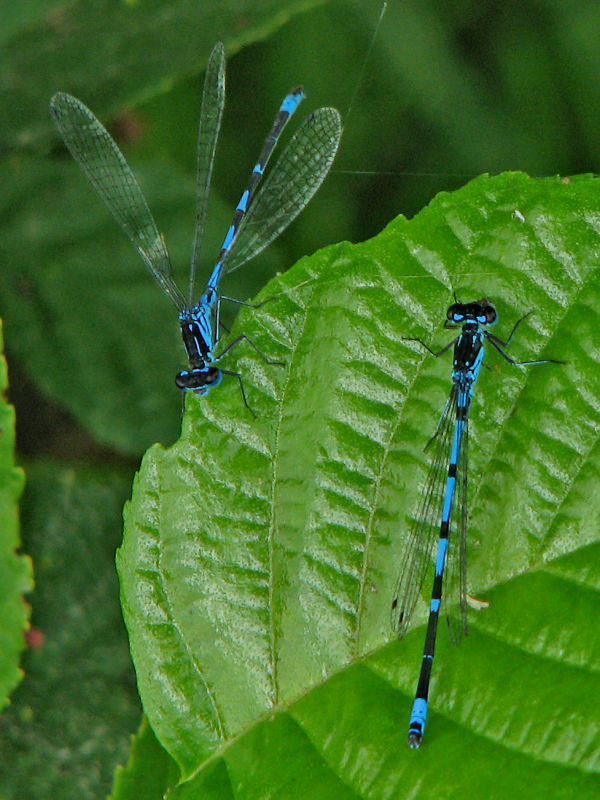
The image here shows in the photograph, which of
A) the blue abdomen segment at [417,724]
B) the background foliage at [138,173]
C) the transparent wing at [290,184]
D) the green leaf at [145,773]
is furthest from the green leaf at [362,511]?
the background foliage at [138,173]

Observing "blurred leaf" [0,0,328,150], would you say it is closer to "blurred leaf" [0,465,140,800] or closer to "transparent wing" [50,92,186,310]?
"transparent wing" [50,92,186,310]

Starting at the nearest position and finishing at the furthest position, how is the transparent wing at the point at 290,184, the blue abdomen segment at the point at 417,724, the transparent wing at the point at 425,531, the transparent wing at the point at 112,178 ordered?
the blue abdomen segment at the point at 417,724
the transparent wing at the point at 425,531
the transparent wing at the point at 290,184
the transparent wing at the point at 112,178

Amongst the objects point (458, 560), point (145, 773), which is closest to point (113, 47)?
point (458, 560)

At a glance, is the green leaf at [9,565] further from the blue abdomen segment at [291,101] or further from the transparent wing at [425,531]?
the blue abdomen segment at [291,101]

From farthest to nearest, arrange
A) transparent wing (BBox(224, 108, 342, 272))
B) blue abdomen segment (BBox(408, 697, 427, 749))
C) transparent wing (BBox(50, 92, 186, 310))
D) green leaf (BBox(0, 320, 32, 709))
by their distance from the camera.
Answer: transparent wing (BBox(50, 92, 186, 310)) → transparent wing (BBox(224, 108, 342, 272)) → green leaf (BBox(0, 320, 32, 709)) → blue abdomen segment (BBox(408, 697, 427, 749))

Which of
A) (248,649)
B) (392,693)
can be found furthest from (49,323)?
(392,693)

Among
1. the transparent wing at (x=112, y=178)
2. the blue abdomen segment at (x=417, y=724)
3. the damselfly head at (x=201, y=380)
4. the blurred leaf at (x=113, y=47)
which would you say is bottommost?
the blue abdomen segment at (x=417, y=724)

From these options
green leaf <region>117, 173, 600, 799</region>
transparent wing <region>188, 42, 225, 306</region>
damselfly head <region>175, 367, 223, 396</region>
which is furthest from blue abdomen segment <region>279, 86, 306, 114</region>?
green leaf <region>117, 173, 600, 799</region>
